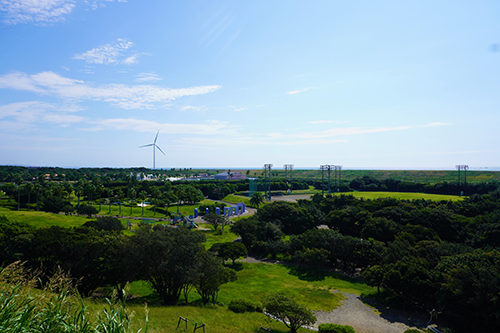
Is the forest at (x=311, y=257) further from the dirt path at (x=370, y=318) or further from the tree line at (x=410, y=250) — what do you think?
the dirt path at (x=370, y=318)

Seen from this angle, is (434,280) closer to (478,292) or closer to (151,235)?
(478,292)

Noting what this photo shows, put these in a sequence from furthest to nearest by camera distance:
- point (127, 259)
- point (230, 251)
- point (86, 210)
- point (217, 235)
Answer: point (86, 210)
point (217, 235)
point (230, 251)
point (127, 259)

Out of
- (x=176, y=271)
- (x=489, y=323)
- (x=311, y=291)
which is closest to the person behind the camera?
(x=489, y=323)

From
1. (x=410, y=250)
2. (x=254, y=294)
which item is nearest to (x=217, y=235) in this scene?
(x=254, y=294)

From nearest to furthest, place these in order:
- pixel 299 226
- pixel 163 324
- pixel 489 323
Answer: pixel 163 324 < pixel 489 323 < pixel 299 226

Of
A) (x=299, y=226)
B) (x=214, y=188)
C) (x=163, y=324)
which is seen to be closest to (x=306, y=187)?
(x=214, y=188)

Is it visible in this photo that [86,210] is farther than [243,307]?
Yes

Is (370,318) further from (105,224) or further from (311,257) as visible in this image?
(105,224)

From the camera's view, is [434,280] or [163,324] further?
[434,280]
